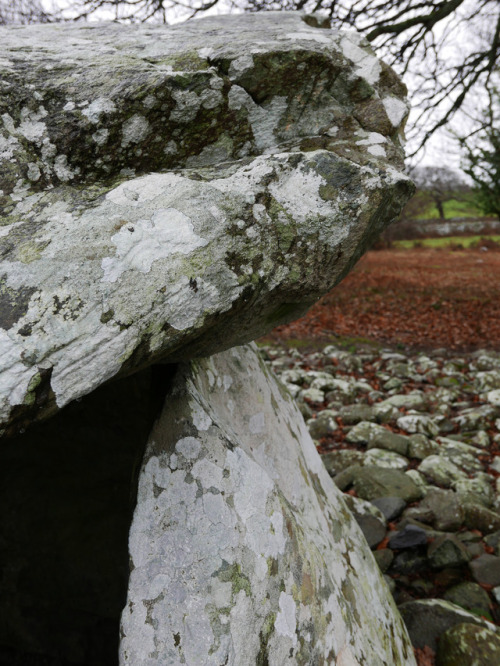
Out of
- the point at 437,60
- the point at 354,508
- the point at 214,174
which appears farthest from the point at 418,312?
the point at 214,174

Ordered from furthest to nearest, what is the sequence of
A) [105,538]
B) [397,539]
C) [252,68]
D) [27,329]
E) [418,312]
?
[418,312]
[397,539]
[105,538]
[252,68]
[27,329]

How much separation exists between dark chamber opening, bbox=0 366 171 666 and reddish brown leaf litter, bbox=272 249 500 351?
20.8ft

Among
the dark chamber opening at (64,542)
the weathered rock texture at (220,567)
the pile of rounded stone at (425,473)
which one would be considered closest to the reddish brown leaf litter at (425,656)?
the pile of rounded stone at (425,473)

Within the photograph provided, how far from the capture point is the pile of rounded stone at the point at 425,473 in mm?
2572

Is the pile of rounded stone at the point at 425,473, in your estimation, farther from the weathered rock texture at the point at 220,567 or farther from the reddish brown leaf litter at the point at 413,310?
the reddish brown leaf litter at the point at 413,310

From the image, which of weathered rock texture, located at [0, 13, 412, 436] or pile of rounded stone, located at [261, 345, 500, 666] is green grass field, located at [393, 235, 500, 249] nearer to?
pile of rounded stone, located at [261, 345, 500, 666]

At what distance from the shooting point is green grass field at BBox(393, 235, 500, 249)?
26.8 meters

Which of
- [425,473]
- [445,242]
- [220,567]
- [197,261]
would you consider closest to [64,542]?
[220,567]

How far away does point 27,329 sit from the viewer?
116cm

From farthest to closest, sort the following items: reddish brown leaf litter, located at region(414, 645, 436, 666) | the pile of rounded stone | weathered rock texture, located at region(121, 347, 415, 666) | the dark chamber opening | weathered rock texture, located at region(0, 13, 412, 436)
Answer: the dark chamber opening < the pile of rounded stone < reddish brown leaf litter, located at region(414, 645, 436, 666) < weathered rock texture, located at region(121, 347, 415, 666) < weathered rock texture, located at region(0, 13, 412, 436)

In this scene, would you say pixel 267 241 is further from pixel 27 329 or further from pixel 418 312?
pixel 418 312

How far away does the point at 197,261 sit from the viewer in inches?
53.1

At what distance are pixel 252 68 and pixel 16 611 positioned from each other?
116 inches

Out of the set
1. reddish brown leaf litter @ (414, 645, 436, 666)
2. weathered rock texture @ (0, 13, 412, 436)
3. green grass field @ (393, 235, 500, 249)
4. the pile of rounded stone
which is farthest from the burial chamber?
green grass field @ (393, 235, 500, 249)
